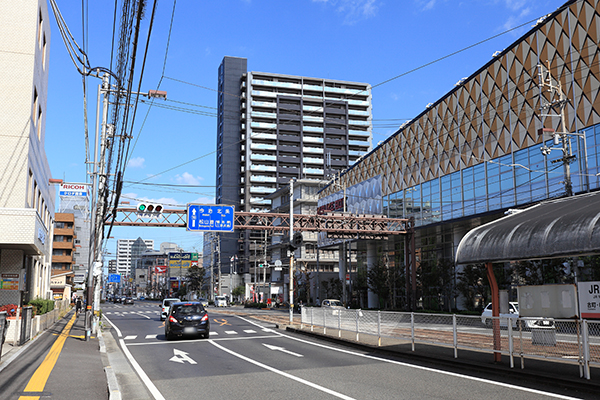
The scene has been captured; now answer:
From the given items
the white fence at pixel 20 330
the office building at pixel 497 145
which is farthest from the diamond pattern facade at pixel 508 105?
the white fence at pixel 20 330

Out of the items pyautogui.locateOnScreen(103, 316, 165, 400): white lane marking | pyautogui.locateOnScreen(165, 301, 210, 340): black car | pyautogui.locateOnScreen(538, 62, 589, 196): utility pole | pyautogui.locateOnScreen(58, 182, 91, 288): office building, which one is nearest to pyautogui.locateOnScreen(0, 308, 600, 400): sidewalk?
pyautogui.locateOnScreen(103, 316, 165, 400): white lane marking

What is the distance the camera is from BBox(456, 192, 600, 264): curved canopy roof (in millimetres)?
11102

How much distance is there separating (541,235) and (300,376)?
269 inches

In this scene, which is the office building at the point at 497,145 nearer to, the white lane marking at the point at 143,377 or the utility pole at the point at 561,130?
the utility pole at the point at 561,130

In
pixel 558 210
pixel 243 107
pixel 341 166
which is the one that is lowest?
pixel 558 210

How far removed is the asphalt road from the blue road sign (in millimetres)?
18271

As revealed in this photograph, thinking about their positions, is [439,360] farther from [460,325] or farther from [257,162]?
[257,162]

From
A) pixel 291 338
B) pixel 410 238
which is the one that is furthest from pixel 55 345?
pixel 410 238

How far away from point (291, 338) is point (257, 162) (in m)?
97.1

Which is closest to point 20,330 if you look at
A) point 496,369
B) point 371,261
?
point 496,369

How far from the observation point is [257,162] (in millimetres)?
119375

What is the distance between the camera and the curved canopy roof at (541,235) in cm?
1110

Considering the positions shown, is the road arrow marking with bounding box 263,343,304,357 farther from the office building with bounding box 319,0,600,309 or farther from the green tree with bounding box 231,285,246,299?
the green tree with bounding box 231,285,246,299

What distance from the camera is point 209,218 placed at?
38.5 m
